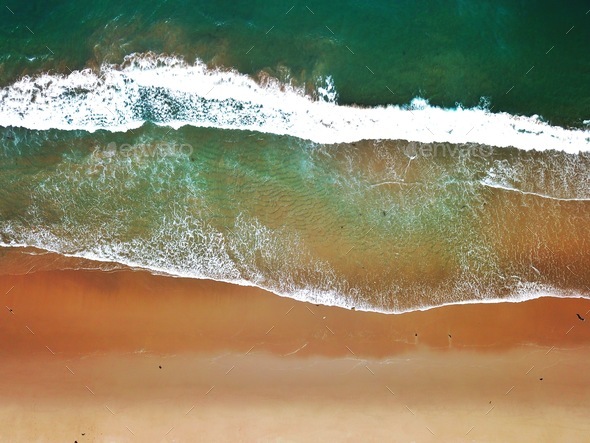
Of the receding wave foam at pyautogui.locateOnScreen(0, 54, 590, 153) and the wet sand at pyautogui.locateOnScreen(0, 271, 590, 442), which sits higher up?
the receding wave foam at pyautogui.locateOnScreen(0, 54, 590, 153)

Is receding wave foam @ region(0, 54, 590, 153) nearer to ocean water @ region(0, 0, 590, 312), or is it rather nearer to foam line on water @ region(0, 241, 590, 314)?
ocean water @ region(0, 0, 590, 312)

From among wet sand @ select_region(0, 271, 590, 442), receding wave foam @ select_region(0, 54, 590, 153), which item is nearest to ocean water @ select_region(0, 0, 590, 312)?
receding wave foam @ select_region(0, 54, 590, 153)

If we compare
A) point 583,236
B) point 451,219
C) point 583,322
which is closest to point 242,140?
point 451,219

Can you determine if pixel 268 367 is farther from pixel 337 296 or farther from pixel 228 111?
pixel 228 111

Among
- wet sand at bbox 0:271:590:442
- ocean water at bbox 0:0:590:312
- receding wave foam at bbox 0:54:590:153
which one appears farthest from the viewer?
receding wave foam at bbox 0:54:590:153

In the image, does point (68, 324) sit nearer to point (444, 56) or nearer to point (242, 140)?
point (242, 140)

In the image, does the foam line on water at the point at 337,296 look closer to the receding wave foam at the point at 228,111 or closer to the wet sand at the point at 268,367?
the wet sand at the point at 268,367

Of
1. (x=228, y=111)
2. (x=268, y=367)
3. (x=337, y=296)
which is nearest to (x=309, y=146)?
(x=228, y=111)
